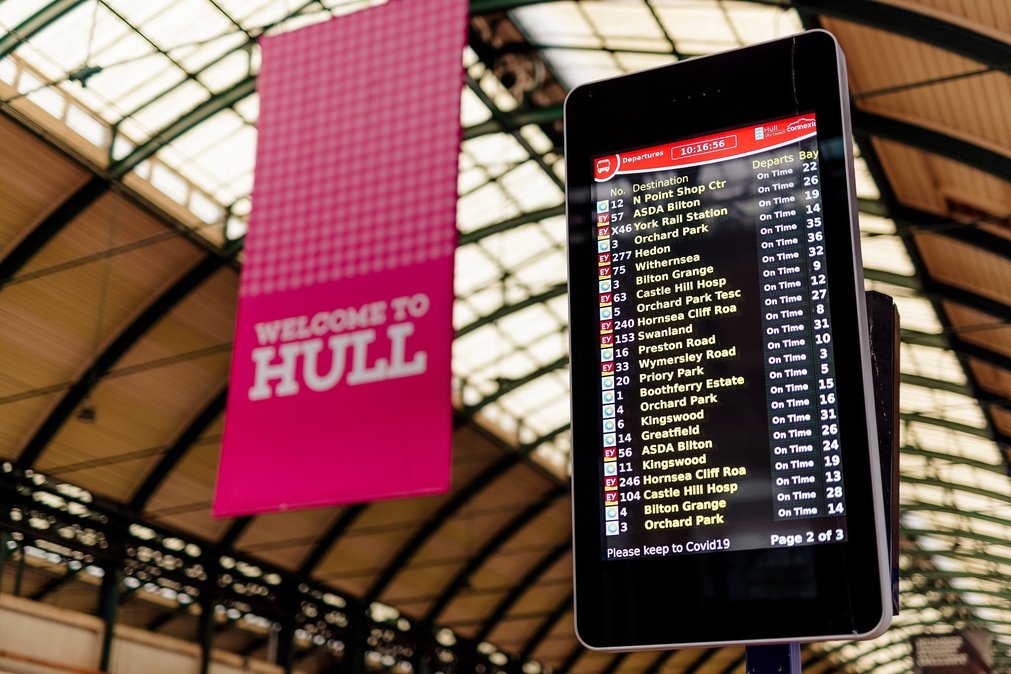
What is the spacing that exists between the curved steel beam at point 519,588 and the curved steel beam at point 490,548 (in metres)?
2.29

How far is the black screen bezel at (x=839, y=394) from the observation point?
8.81ft

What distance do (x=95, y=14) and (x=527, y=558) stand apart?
2099 cm

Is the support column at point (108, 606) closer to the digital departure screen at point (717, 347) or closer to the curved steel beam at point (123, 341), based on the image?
the curved steel beam at point (123, 341)

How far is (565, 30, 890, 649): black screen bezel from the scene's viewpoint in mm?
2686

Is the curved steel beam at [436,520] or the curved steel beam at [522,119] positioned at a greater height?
the curved steel beam at [522,119]

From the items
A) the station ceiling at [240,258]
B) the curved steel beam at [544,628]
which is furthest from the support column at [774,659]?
the curved steel beam at [544,628]

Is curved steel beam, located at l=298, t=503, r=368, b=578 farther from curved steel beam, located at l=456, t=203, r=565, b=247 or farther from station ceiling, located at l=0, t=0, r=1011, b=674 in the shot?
curved steel beam, located at l=456, t=203, r=565, b=247

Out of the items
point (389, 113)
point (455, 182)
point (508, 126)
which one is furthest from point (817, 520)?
point (508, 126)

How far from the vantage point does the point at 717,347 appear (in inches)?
123

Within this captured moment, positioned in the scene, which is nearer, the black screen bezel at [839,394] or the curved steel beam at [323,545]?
the black screen bezel at [839,394]

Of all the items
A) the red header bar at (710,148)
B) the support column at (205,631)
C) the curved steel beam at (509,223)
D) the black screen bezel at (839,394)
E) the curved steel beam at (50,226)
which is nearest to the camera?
the black screen bezel at (839,394)

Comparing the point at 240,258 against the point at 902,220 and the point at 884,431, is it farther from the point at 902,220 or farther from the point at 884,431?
the point at 884,431

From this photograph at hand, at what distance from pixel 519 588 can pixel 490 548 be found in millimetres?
2800

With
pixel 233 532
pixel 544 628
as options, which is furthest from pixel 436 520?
pixel 544 628
